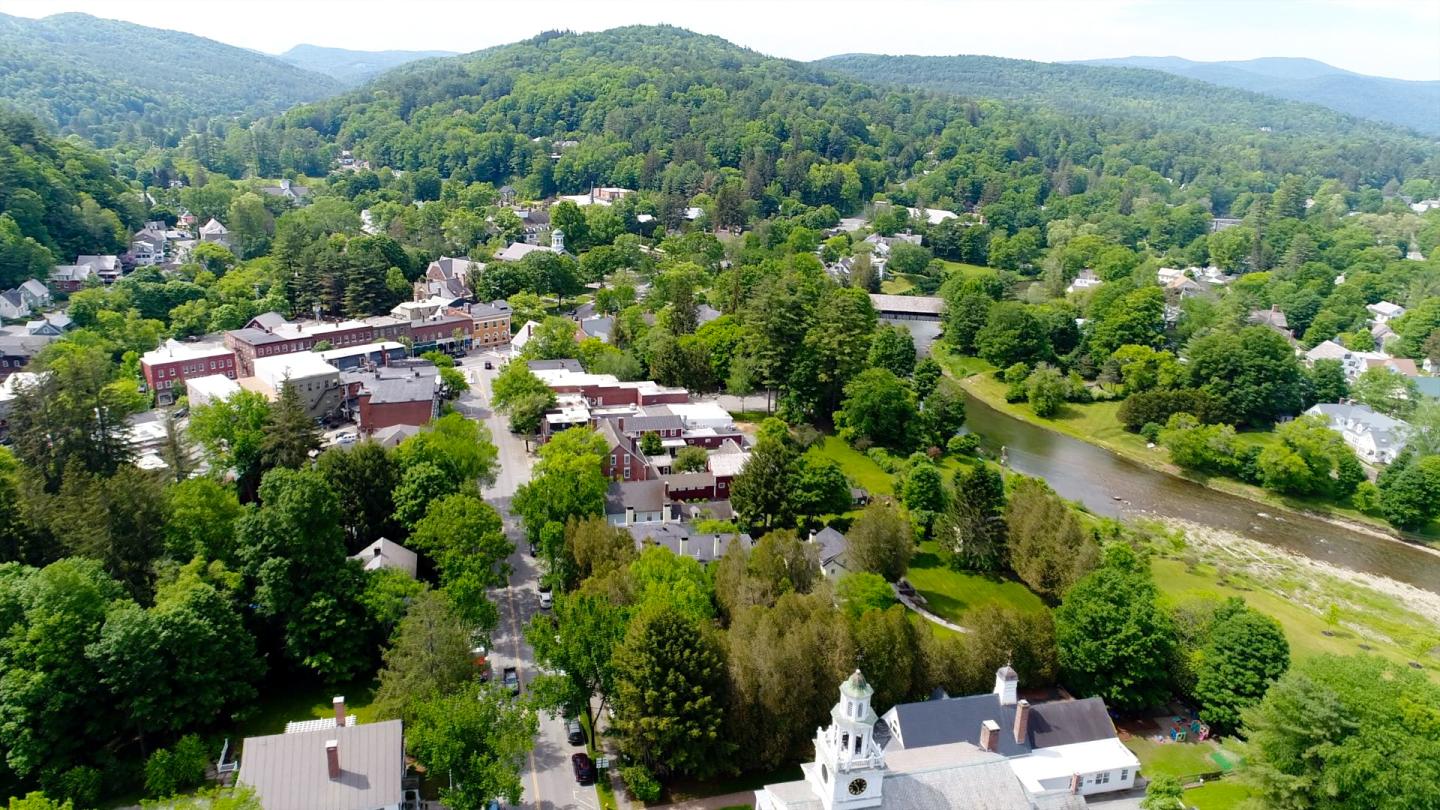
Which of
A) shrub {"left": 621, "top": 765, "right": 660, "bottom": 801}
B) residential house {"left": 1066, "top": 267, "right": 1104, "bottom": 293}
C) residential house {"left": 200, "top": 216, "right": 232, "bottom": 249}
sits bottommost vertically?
shrub {"left": 621, "top": 765, "right": 660, "bottom": 801}

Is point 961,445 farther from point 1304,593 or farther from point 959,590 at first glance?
point 1304,593

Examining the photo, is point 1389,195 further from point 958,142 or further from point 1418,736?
point 1418,736

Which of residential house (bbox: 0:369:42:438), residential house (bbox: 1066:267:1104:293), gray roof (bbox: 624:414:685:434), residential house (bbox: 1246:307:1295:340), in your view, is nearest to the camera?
residential house (bbox: 0:369:42:438)

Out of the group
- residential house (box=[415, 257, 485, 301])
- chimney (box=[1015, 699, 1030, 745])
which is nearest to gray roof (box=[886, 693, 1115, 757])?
chimney (box=[1015, 699, 1030, 745])

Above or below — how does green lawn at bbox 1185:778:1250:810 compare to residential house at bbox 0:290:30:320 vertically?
below

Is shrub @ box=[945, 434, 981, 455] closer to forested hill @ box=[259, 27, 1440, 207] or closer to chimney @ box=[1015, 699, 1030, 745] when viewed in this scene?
chimney @ box=[1015, 699, 1030, 745]

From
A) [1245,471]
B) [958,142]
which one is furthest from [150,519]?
[958,142]
